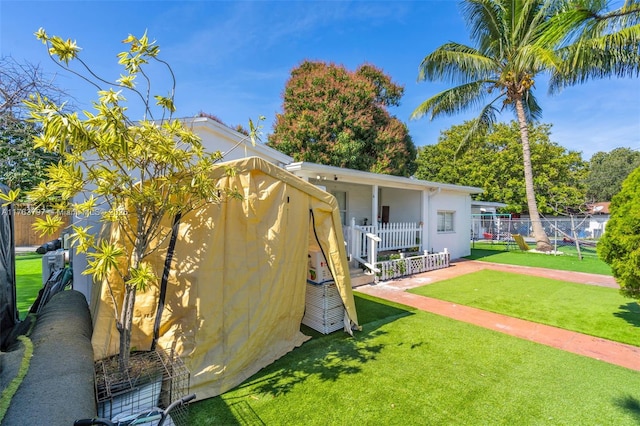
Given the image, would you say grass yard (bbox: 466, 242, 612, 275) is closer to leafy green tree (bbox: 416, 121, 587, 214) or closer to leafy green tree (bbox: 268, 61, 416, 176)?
leafy green tree (bbox: 268, 61, 416, 176)

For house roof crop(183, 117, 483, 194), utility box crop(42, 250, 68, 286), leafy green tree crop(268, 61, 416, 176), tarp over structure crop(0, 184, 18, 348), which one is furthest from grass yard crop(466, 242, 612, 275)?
utility box crop(42, 250, 68, 286)

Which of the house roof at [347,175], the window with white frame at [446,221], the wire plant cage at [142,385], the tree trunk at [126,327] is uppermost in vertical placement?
the house roof at [347,175]

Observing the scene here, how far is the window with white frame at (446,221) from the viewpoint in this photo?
42.1ft

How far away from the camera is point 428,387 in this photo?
3.37m

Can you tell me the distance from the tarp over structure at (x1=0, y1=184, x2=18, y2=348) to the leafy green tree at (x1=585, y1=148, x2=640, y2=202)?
57560 millimetres

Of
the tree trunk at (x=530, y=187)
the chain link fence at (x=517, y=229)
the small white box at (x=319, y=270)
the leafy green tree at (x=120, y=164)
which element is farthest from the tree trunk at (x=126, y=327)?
the chain link fence at (x=517, y=229)

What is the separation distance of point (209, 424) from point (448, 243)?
1250cm

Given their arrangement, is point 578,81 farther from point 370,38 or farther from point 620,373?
point 620,373

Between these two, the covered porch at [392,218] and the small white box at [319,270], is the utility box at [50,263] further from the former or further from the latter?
the covered porch at [392,218]

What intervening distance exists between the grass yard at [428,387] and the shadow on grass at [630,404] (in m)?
0.01

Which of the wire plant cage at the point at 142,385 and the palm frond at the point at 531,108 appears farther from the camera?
the palm frond at the point at 531,108

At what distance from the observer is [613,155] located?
155 ft

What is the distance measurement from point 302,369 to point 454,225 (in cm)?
1192

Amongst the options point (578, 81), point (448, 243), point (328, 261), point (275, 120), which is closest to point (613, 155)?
point (578, 81)
